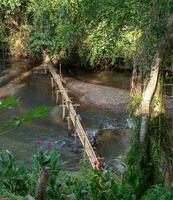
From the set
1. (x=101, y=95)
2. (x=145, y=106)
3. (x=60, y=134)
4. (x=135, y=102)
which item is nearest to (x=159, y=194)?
(x=145, y=106)

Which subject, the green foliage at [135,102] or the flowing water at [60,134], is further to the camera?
the flowing water at [60,134]

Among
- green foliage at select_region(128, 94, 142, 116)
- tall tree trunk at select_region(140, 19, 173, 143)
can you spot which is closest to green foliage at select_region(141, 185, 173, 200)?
tall tree trunk at select_region(140, 19, 173, 143)

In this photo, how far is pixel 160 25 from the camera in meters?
7.44

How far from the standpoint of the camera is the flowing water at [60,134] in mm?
13477

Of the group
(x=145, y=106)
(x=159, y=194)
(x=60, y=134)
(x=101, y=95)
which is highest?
(x=145, y=106)

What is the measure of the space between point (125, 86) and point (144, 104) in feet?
42.8

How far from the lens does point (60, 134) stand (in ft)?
49.2

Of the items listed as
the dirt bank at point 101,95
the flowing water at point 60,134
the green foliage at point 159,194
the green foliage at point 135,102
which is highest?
the green foliage at point 135,102

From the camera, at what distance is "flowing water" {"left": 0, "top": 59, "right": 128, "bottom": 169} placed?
1348 cm

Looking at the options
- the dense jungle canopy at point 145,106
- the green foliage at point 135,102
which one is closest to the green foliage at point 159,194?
the dense jungle canopy at point 145,106

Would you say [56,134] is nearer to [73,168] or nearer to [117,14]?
[73,168]

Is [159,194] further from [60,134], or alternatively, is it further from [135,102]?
[60,134]

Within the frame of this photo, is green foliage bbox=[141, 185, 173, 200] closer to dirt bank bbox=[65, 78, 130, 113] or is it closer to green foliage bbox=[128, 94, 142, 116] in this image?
green foliage bbox=[128, 94, 142, 116]

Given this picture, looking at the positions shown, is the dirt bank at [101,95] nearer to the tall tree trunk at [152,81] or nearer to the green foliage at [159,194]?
the tall tree trunk at [152,81]
